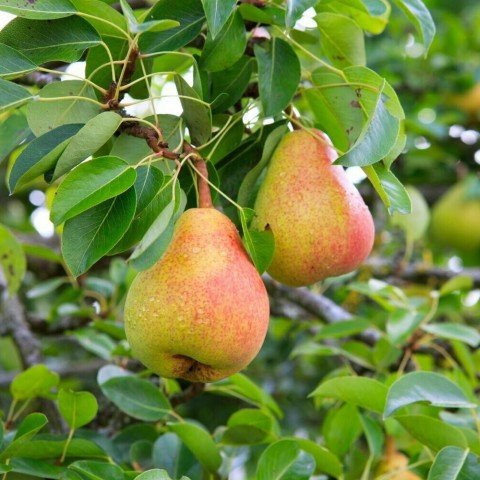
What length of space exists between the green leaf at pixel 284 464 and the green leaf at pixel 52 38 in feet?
1.95

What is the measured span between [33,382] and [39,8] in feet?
2.18

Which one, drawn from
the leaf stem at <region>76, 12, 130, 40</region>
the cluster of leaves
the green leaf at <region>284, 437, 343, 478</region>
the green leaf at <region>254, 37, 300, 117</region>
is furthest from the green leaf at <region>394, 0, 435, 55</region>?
the green leaf at <region>284, 437, 343, 478</region>

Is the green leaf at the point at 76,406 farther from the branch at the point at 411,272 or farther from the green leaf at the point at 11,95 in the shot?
the branch at the point at 411,272

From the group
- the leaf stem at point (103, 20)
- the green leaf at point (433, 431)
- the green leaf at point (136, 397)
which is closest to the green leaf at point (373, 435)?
the green leaf at point (433, 431)

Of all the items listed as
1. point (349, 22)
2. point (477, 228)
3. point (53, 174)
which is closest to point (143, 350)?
point (53, 174)

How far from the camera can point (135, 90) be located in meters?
1.20

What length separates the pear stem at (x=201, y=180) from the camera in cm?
107

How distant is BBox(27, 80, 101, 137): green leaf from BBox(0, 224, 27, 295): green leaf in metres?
0.47

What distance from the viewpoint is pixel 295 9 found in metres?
1.02

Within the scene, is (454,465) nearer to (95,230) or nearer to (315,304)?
(95,230)

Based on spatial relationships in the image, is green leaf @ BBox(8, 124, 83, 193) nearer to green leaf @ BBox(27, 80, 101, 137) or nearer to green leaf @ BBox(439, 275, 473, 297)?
green leaf @ BBox(27, 80, 101, 137)

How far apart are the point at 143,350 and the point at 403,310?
814 mm

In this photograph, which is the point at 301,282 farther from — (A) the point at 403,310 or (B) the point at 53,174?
(A) the point at 403,310

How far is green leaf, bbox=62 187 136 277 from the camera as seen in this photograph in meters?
0.95
